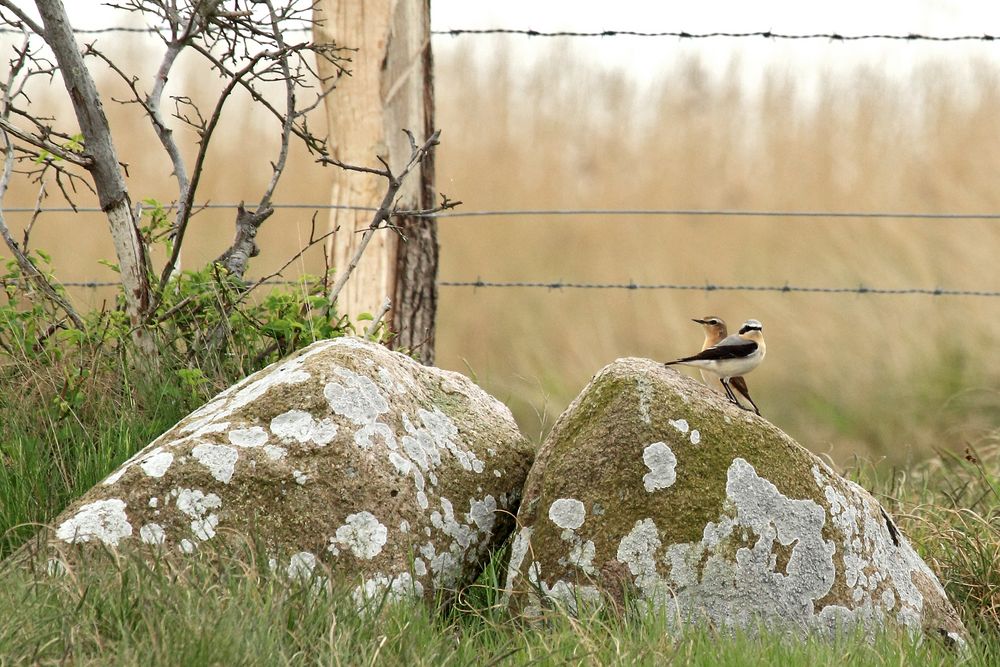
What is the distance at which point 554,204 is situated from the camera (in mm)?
8172

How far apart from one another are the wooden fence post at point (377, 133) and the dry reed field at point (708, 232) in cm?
155

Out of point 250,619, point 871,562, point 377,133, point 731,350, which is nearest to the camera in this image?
point 250,619

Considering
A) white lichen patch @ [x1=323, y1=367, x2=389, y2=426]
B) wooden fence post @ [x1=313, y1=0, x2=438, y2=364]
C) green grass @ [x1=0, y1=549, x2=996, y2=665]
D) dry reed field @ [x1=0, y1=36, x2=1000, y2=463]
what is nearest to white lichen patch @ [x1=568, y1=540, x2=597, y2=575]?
green grass @ [x1=0, y1=549, x2=996, y2=665]

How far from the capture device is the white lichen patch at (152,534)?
301 cm

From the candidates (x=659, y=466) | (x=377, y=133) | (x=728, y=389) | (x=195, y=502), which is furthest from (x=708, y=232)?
(x=195, y=502)

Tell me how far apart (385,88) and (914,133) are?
461cm

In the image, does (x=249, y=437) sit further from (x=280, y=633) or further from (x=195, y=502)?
(x=280, y=633)

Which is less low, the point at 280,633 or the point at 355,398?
the point at 355,398

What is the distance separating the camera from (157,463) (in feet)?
10.3

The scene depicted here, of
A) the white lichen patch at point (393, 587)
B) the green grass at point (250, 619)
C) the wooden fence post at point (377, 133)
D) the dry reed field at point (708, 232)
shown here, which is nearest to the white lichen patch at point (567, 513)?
the green grass at point (250, 619)

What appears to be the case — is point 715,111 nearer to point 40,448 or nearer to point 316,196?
point 316,196

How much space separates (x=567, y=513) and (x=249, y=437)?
95 centimetres

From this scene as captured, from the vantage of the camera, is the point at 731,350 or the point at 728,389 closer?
the point at 731,350

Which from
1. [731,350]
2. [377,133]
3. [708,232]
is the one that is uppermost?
[377,133]
